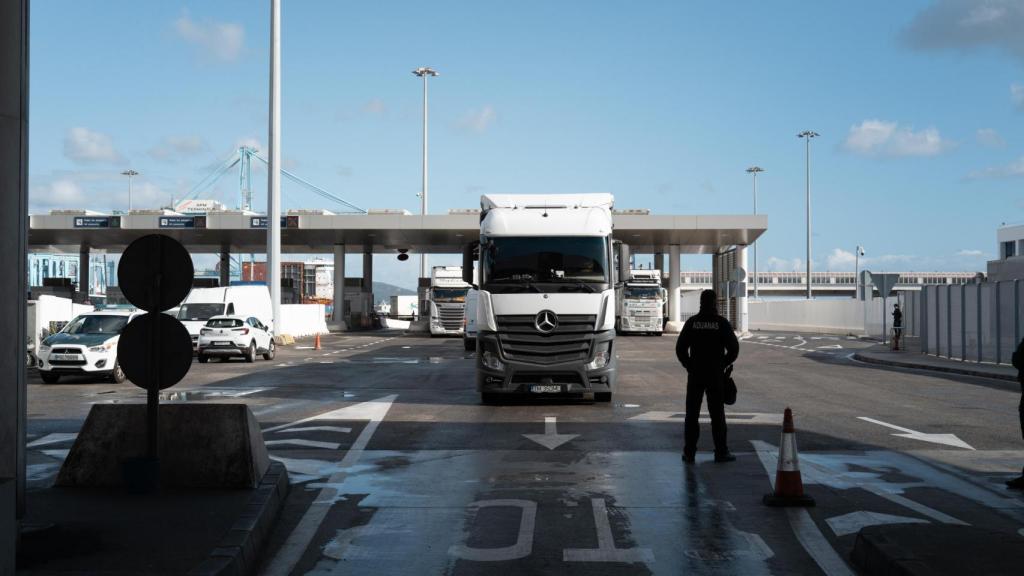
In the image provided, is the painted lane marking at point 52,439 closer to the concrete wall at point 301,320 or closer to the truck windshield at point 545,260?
the truck windshield at point 545,260

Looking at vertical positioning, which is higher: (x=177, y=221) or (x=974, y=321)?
(x=177, y=221)

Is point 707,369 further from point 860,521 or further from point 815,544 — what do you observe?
point 815,544

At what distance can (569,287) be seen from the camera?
16.8m

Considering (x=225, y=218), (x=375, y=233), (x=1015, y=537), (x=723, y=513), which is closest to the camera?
(x=1015, y=537)

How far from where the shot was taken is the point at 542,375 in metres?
17.0

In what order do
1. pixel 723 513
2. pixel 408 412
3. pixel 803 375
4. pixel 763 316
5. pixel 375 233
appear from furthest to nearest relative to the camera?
pixel 763 316 < pixel 375 233 < pixel 803 375 < pixel 408 412 < pixel 723 513

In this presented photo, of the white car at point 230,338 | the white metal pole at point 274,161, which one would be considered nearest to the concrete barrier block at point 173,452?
the white car at point 230,338

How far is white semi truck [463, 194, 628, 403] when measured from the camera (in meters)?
16.7

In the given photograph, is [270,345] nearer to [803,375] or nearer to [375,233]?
[803,375]

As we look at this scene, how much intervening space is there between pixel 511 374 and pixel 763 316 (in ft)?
225

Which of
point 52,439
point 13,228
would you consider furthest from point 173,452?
point 52,439

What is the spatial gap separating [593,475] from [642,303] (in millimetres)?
46965

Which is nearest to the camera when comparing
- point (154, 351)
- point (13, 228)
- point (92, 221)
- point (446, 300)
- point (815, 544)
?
point (13, 228)

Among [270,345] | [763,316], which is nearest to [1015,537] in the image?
[270,345]
